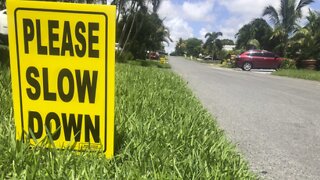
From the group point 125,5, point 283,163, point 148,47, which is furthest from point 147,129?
point 148,47

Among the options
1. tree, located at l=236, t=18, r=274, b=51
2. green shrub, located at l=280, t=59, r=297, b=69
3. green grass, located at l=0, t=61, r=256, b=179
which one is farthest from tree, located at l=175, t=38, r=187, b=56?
green grass, located at l=0, t=61, r=256, b=179

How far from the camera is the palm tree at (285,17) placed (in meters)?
36.3

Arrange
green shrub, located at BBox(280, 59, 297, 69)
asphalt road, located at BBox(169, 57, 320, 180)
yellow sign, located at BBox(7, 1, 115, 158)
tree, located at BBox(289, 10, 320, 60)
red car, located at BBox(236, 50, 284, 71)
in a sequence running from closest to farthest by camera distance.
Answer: yellow sign, located at BBox(7, 1, 115, 158), asphalt road, located at BBox(169, 57, 320, 180), red car, located at BBox(236, 50, 284, 71), green shrub, located at BBox(280, 59, 297, 69), tree, located at BBox(289, 10, 320, 60)

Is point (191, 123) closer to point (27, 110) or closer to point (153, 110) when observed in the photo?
point (153, 110)

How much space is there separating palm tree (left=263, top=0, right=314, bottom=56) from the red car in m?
5.76

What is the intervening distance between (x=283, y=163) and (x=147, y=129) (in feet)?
6.22

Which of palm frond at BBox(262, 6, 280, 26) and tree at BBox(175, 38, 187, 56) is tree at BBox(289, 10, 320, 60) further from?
tree at BBox(175, 38, 187, 56)

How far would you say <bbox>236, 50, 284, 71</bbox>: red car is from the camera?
32072 mm

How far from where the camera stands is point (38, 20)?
2.75 metres

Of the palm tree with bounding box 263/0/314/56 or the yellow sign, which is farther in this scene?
the palm tree with bounding box 263/0/314/56

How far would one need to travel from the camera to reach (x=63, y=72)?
2.80 metres

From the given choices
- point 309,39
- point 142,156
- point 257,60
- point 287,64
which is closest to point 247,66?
point 257,60

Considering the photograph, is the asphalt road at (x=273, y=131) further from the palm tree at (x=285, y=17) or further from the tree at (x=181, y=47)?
the tree at (x=181, y=47)

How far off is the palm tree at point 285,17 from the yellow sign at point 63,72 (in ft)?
118
